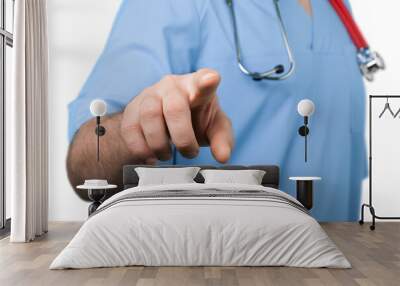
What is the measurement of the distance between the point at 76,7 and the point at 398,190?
4053 millimetres

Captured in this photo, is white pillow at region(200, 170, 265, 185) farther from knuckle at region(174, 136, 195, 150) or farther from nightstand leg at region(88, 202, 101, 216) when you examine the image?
nightstand leg at region(88, 202, 101, 216)

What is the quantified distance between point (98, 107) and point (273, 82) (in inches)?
73.9

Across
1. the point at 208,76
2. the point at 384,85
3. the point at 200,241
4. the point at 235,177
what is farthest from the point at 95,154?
the point at 384,85

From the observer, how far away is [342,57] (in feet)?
21.3

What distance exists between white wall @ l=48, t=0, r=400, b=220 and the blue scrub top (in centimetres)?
26

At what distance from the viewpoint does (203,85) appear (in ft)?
21.0

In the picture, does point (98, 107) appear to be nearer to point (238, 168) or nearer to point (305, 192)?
point (238, 168)

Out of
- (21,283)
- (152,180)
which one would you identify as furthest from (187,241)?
(152,180)

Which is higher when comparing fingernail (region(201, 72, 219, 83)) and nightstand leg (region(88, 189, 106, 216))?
fingernail (region(201, 72, 219, 83))

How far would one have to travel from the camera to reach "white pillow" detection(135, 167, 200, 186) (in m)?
5.97

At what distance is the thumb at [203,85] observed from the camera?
249 inches

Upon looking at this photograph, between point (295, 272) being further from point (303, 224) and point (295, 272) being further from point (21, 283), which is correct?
point (21, 283)

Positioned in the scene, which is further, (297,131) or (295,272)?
(297,131)

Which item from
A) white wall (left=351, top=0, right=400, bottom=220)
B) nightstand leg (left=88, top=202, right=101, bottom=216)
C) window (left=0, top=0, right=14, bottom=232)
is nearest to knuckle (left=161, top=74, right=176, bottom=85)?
nightstand leg (left=88, top=202, right=101, bottom=216)
